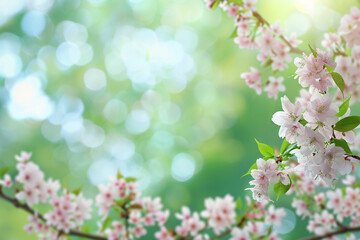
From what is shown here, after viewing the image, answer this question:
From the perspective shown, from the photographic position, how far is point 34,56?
7367 millimetres

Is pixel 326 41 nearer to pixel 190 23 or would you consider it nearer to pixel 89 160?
pixel 89 160

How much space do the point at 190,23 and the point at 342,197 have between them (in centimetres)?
622

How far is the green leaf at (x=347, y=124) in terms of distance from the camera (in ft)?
2.78

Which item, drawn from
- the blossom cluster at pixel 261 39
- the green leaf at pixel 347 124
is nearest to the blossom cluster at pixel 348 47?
the blossom cluster at pixel 261 39

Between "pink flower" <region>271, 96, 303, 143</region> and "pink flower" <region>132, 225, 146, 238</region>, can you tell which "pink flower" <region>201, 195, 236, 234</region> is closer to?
"pink flower" <region>132, 225, 146, 238</region>

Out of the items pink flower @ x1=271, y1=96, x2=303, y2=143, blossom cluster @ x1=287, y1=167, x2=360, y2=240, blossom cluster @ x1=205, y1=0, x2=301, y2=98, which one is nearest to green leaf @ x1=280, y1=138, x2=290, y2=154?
pink flower @ x1=271, y1=96, x2=303, y2=143

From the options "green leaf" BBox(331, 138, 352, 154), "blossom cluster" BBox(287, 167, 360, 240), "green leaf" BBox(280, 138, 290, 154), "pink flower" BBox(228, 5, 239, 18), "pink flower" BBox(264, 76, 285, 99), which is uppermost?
"pink flower" BBox(228, 5, 239, 18)

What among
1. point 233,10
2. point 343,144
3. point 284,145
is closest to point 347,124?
point 343,144

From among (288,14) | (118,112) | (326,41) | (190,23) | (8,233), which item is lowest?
(326,41)

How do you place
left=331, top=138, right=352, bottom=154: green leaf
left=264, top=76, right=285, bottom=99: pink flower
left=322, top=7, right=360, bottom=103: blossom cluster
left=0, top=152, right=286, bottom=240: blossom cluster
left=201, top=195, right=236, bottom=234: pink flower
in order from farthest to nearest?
left=201, top=195, right=236, bottom=234: pink flower < left=0, top=152, right=286, bottom=240: blossom cluster < left=264, top=76, right=285, bottom=99: pink flower < left=322, top=7, right=360, bottom=103: blossom cluster < left=331, top=138, right=352, bottom=154: green leaf

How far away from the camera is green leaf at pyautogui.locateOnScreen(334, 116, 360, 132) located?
0.85 meters

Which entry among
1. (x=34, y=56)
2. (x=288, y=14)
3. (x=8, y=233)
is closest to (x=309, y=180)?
(x=288, y=14)

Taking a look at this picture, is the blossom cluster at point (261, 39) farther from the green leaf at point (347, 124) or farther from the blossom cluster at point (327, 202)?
the green leaf at point (347, 124)

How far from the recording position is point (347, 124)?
0.86 metres
